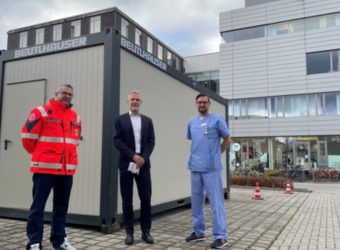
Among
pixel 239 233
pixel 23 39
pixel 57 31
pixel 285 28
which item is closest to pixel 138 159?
pixel 239 233

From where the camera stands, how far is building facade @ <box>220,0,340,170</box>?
92.6 feet

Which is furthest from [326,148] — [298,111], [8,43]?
[8,43]

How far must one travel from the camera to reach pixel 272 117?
30062 millimetres

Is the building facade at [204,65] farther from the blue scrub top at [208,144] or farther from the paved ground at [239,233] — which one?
the blue scrub top at [208,144]

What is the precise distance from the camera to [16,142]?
6.46 metres

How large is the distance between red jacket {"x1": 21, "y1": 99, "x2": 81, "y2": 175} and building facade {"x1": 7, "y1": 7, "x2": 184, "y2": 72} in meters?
34.1

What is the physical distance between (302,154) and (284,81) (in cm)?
617

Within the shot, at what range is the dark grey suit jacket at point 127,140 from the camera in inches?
190

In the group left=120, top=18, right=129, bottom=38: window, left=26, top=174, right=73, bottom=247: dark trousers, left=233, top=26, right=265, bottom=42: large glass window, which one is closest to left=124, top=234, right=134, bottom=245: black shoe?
left=26, top=174, right=73, bottom=247: dark trousers

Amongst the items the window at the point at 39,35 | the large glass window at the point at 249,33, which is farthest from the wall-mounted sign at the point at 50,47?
the window at the point at 39,35

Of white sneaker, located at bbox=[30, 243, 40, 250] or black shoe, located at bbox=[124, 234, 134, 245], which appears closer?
white sneaker, located at bbox=[30, 243, 40, 250]

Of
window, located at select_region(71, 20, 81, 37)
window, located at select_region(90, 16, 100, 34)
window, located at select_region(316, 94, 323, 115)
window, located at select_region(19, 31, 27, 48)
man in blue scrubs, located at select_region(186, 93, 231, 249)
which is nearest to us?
man in blue scrubs, located at select_region(186, 93, 231, 249)

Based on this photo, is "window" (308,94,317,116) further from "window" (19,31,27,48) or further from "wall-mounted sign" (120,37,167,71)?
"window" (19,31,27,48)

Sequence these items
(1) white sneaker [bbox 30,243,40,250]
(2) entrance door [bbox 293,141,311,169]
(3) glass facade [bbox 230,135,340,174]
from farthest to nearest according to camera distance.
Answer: (2) entrance door [bbox 293,141,311,169]
(3) glass facade [bbox 230,135,340,174]
(1) white sneaker [bbox 30,243,40,250]
